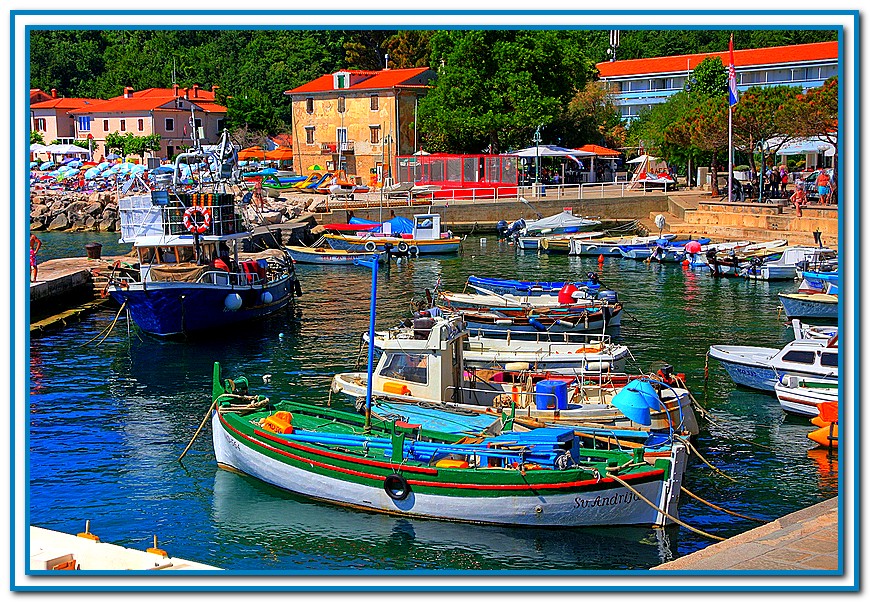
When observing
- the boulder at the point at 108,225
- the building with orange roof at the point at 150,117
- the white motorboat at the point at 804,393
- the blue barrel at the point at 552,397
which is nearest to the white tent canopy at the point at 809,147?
the boulder at the point at 108,225

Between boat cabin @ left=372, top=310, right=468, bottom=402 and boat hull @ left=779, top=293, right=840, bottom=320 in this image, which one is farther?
boat hull @ left=779, top=293, right=840, bottom=320

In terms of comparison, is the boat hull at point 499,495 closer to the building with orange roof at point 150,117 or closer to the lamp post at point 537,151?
the lamp post at point 537,151

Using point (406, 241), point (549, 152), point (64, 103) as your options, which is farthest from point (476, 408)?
point (64, 103)

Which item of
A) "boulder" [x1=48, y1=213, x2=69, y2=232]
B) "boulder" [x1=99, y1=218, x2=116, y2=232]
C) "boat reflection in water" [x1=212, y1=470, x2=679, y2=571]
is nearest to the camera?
"boat reflection in water" [x1=212, y1=470, x2=679, y2=571]

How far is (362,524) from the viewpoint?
718 inches

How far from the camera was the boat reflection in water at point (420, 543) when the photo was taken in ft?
55.4

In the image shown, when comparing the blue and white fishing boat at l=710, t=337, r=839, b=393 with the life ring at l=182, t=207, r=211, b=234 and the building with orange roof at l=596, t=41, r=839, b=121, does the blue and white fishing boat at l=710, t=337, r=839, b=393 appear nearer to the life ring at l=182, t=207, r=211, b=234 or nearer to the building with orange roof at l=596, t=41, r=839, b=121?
the life ring at l=182, t=207, r=211, b=234

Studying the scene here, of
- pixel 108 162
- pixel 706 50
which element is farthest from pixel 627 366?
pixel 706 50

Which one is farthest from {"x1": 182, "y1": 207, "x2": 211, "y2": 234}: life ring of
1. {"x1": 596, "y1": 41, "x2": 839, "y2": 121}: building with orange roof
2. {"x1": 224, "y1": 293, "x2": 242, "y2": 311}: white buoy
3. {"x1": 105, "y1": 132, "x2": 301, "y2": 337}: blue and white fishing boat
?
{"x1": 596, "y1": 41, "x2": 839, "y2": 121}: building with orange roof

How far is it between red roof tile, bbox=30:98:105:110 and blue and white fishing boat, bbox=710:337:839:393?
258ft

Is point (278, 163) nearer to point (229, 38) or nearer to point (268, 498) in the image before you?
point (229, 38)

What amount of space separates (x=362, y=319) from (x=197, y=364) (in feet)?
24.7

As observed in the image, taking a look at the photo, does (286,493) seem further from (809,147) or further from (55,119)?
(55,119)

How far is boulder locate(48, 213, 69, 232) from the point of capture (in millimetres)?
69750
